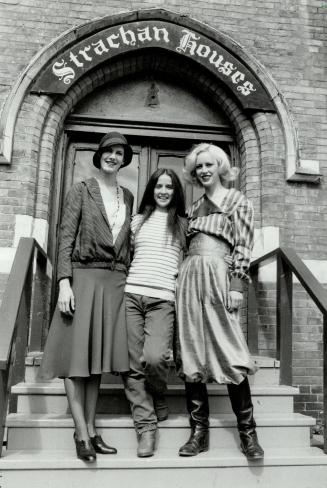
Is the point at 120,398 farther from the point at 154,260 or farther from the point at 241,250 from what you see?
the point at 241,250

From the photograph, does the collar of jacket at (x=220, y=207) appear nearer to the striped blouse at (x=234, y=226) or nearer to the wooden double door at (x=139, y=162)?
the striped blouse at (x=234, y=226)

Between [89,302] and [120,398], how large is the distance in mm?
820

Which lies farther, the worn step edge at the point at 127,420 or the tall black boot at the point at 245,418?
the worn step edge at the point at 127,420

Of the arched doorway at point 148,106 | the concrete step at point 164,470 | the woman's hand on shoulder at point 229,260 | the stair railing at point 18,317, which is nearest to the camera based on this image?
the stair railing at point 18,317

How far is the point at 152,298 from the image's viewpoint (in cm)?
290

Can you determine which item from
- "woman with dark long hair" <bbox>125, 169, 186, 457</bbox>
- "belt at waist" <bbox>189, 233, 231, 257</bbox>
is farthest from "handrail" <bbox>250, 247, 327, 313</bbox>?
"woman with dark long hair" <bbox>125, 169, 186, 457</bbox>

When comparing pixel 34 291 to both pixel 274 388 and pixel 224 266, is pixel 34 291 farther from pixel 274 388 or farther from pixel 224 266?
pixel 274 388

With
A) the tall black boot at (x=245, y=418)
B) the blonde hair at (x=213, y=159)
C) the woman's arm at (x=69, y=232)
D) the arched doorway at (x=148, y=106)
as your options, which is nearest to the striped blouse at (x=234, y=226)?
the blonde hair at (x=213, y=159)

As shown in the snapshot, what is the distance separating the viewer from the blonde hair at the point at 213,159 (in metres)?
3.04

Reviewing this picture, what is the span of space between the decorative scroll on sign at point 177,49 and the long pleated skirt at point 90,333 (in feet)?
8.36

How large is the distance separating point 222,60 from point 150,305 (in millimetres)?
2861

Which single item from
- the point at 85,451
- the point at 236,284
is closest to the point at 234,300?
the point at 236,284

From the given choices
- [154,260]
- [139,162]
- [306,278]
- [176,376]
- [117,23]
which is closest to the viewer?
[154,260]

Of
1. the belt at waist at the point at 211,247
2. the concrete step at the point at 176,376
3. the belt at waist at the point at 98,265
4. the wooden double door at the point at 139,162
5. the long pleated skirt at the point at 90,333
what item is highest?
the wooden double door at the point at 139,162
